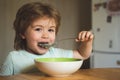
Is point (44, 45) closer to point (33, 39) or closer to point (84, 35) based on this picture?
point (33, 39)

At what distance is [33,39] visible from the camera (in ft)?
4.16

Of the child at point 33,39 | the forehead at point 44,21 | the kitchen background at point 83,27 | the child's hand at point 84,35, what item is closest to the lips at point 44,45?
the child at point 33,39

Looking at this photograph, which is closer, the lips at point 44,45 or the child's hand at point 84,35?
the child's hand at point 84,35

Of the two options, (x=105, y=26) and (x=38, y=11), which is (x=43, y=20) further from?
(x=105, y=26)

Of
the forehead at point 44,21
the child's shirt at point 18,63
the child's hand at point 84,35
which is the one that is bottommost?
the child's shirt at point 18,63

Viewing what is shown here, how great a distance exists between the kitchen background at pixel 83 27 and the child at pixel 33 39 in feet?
5.79

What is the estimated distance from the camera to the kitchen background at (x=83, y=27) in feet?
10.2

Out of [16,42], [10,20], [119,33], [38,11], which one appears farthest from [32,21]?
[10,20]

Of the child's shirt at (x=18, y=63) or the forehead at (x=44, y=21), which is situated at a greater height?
the forehead at (x=44, y=21)

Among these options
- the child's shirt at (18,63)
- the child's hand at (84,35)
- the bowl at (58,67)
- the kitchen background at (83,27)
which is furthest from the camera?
the kitchen background at (83,27)

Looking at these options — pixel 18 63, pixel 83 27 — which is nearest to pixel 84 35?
pixel 18 63

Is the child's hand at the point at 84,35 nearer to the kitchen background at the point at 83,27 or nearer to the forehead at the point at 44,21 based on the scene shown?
the forehead at the point at 44,21

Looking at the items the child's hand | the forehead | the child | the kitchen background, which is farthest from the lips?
the kitchen background

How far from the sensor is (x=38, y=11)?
1.30 metres
